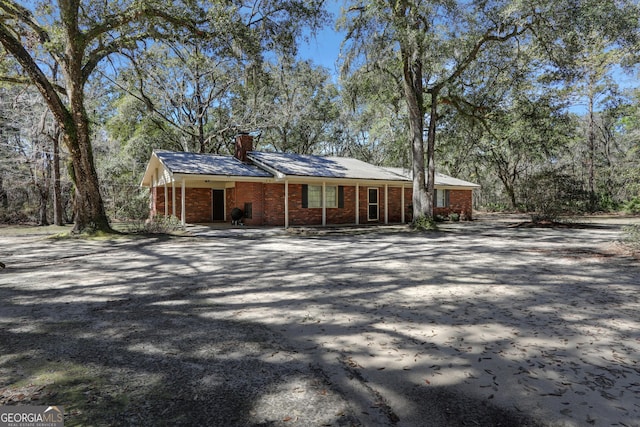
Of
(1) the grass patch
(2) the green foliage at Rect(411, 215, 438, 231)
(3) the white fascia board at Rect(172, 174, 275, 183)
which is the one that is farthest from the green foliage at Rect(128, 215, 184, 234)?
(1) the grass patch

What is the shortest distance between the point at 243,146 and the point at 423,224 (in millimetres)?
10028

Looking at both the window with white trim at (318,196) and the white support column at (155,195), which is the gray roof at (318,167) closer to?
the window with white trim at (318,196)

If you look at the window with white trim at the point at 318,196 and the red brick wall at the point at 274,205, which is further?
the window with white trim at the point at 318,196

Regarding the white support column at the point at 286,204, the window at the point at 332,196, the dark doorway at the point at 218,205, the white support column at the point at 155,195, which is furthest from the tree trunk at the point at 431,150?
the white support column at the point at 155,195

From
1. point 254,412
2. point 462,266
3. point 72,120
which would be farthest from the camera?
point 72,120

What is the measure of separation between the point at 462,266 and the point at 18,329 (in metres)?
6.75

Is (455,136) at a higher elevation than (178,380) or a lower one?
higher

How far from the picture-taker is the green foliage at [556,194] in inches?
620

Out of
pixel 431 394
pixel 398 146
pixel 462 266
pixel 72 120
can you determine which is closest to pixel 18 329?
pixel 431 394

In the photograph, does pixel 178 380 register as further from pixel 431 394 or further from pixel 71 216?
pixel 71 216

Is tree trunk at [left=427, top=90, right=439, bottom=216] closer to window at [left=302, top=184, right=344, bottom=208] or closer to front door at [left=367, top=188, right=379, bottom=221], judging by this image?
front door at [left=367, top=188, right=379, bottom=221]

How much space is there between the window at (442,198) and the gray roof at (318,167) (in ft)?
11.2

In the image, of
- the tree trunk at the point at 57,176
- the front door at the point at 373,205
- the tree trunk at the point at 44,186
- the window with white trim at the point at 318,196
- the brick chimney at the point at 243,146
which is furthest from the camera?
the tree trunk at the point at 44,186

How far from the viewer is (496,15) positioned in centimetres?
1320
